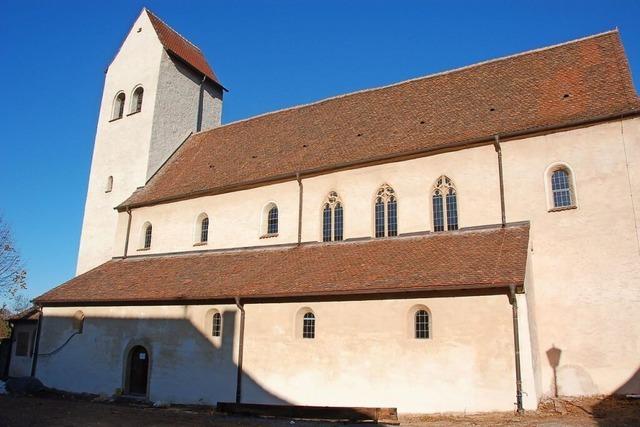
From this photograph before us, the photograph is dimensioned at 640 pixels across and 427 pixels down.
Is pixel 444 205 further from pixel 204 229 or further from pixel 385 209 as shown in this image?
pixel 204 229

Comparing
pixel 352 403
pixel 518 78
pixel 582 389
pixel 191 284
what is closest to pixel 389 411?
pixel 352 403

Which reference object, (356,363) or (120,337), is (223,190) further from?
(356,363)

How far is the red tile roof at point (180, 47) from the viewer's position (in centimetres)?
3067

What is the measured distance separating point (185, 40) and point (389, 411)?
26.9 meters

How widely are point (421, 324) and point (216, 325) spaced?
7.37 metres

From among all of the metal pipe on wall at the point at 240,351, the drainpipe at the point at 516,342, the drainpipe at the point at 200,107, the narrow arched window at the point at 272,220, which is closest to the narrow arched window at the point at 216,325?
the metal pipe on wall at the point at 240,351

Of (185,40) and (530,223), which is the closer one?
(530,223)

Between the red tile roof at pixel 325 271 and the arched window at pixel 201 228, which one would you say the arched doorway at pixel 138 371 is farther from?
the arched window at pixel 201 228

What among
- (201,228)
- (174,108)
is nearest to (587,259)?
(201,228)

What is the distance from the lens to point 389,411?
14.2m

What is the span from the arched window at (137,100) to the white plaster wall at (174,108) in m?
1.56

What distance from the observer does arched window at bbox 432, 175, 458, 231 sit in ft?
61.2

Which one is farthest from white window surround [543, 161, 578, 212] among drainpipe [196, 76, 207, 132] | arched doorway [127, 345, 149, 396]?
drainpipe [196, 76, 207, 132]

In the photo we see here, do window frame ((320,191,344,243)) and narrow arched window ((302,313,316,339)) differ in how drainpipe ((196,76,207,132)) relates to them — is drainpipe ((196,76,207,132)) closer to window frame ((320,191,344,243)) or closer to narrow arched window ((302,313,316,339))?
window frame ((320,191,344,243))
